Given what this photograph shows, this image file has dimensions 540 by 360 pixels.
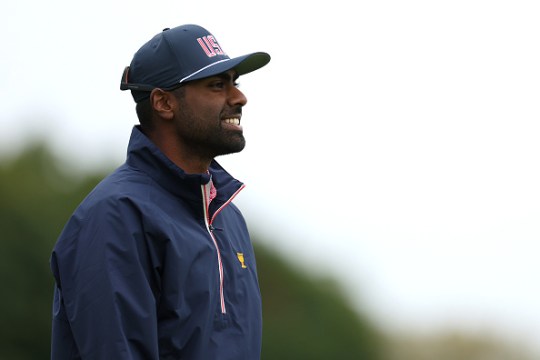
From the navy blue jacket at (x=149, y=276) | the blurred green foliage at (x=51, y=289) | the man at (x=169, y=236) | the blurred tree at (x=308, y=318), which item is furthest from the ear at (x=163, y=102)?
the blurred tree at (x=308, y=318)

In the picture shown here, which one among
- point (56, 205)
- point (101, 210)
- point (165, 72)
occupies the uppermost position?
point (165, 72)

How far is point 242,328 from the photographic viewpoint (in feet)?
14.5

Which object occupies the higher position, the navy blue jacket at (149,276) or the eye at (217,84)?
the eye at (217,84)

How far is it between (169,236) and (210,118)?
55 centimetres

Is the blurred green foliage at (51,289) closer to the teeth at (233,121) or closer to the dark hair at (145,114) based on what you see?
the dark hair at (145,114)

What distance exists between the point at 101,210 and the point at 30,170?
55.0 feet

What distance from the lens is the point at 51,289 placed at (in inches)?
706

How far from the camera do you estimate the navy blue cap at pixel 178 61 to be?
4.59 metres

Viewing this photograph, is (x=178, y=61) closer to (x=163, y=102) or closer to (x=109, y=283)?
(x=163, y=102)

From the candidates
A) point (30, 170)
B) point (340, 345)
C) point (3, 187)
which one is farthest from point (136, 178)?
point (340, 345)

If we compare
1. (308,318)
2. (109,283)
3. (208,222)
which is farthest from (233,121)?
(308,318)

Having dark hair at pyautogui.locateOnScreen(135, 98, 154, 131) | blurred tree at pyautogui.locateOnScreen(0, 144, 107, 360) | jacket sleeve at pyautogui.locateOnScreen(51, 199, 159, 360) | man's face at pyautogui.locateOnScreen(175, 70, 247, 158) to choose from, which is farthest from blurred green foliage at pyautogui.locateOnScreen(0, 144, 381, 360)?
jacket sleeve at pyautogui.locateOnScreen(51, 199, 159, 360)

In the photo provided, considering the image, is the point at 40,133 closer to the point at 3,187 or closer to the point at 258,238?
the point at 3,187

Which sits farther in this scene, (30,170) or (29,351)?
(30,170)
